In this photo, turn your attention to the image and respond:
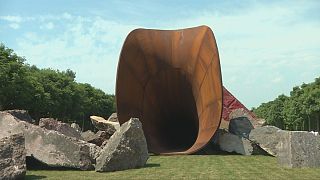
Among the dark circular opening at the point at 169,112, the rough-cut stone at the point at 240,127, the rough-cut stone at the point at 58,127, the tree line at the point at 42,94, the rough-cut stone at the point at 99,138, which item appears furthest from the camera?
the tree line at the point at 42,94

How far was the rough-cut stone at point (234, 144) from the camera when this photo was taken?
56.1 ft

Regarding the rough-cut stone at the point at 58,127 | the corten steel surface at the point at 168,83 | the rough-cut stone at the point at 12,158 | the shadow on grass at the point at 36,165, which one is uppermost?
the corten steel surface at the point at 168,83

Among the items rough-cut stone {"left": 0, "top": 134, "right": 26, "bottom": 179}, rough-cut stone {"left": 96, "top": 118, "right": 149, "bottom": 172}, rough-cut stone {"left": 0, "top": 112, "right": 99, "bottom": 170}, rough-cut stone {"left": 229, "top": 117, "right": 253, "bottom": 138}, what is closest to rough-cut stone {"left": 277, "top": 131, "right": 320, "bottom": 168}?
rough-cut stone {"left": 96, "top": 118, "right": 149, "bottom": 172}

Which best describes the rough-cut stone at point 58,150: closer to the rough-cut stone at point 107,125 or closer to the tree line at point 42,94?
the rough-cut stone at point 107,125

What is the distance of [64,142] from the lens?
34.2ft

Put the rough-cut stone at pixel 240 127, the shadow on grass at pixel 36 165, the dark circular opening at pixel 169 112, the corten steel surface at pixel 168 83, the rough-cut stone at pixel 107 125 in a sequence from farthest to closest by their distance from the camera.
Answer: the rough-cut stone at pixel 107 125 < the rough-cut stone at pixel 240 127 < the dark circular opening at pixel 169 112 < the corten steel surface at pixel 168 83 < the shadow on grass at pixel 36 165

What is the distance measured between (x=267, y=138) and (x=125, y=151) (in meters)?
8.11

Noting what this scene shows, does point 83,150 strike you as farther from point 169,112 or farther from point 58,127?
point 169,112

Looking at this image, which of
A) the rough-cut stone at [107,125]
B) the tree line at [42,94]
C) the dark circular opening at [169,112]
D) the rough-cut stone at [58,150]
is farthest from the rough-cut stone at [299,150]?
the tree line at [42,94]

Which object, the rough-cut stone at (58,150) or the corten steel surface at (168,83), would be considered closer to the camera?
the rough-cut stone at (58,150)

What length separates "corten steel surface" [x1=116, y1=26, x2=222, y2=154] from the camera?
16.9 meters

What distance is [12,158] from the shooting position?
8445 mm

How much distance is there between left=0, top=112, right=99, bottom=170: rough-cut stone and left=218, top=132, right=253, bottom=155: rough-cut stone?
26.7ft

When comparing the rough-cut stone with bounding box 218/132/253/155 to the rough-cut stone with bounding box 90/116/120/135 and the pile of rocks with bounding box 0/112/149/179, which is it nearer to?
the rough-cut stone with bounding box 90/116/120/135
